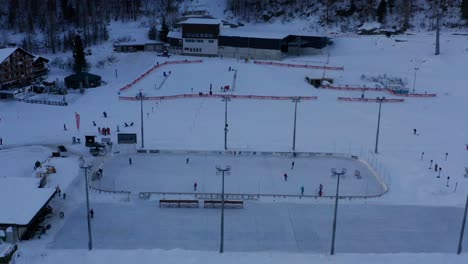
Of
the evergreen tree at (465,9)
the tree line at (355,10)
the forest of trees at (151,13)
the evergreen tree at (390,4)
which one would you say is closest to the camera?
the evergreen tree at (465,9)

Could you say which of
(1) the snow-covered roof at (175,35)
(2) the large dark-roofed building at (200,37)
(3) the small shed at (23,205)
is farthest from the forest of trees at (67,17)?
(3) the small shed at (23,205)

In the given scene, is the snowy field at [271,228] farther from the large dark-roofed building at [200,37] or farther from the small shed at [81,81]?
the large dark-roofed building at [200,37]

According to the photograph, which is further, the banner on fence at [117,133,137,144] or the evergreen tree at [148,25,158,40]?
the evergreen tree at [148,25,158,40]

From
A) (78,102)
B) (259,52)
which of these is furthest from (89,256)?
(259,52)

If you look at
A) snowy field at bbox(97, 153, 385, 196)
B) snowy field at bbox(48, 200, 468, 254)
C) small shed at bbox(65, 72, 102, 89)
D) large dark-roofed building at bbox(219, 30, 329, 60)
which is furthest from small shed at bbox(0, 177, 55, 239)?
large dark-roofed building at bbox(219, 30, 329, 60)

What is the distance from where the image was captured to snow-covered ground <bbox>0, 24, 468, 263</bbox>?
25.8 meters

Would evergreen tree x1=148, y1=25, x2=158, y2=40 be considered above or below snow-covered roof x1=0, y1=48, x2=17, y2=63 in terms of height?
above

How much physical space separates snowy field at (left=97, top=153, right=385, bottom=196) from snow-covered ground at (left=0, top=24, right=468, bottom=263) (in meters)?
0.52

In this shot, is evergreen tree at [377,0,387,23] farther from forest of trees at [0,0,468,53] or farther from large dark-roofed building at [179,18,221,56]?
large dark-roofed building at [179,18,221,56]

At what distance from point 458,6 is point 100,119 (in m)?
66.8

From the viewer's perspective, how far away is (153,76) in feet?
207

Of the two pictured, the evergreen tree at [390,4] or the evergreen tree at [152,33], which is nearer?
the evergreen tree at [152,33]

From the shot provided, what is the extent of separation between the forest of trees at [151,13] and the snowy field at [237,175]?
4934 centimetres

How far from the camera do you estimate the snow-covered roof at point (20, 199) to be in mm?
25875
